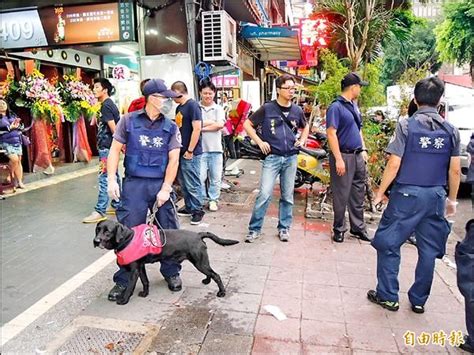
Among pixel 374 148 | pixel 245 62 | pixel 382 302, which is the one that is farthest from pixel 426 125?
pixel 245 62

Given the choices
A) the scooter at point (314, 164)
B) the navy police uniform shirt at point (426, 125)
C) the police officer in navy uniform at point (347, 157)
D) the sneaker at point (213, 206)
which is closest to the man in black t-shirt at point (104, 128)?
the sneaker at point (213, 206)

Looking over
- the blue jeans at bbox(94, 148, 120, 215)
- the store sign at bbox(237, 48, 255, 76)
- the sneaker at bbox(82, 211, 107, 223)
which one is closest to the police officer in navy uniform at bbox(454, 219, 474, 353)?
the blue jeans at bbox(94, 148, 120, 215)

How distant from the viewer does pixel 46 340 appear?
2.83 metres

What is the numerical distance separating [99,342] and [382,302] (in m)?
2.17

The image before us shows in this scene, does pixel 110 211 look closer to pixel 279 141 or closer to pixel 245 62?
pixel 279 141

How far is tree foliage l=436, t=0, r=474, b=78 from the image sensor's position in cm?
1850

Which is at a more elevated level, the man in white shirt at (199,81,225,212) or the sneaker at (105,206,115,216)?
the man in white shirt at (199,81,225,212)

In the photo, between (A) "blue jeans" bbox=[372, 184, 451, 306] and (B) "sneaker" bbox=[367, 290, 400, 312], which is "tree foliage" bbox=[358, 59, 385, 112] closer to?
(A) "blue jeans" bbox=[372, 184, 451, 306]

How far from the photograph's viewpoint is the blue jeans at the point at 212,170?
6148 millimetres

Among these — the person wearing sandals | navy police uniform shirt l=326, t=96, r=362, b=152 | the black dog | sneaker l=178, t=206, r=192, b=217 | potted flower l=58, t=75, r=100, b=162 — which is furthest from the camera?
potted flower l=58, t=75, r=100, b=162

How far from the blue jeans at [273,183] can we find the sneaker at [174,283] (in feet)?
4.97

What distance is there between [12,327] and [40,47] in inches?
204

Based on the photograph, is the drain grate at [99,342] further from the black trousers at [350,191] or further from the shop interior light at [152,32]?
the shop interior light at [152,32]

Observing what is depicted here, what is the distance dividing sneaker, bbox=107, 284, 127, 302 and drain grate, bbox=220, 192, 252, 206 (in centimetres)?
342
